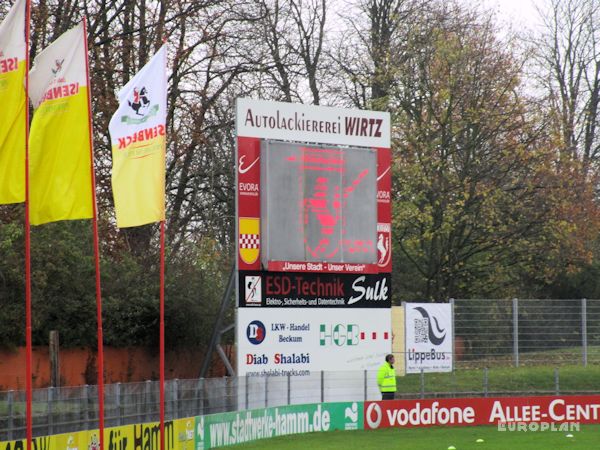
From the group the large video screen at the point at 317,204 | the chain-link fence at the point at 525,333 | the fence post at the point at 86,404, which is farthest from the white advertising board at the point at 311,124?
the chain-link fence at the point at 525,333

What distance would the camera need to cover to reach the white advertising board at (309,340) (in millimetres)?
25734

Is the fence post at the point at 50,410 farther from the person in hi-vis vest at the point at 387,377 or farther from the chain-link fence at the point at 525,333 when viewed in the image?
the chain-link fence at the point at 525,333

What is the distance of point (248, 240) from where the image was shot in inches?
1000

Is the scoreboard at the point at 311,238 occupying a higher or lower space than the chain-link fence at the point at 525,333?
higher

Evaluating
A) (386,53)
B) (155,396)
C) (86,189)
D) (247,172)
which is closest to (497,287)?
(386,53)

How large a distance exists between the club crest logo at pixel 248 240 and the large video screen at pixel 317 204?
17 centimetres

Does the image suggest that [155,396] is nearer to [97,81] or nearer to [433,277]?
[97,81]

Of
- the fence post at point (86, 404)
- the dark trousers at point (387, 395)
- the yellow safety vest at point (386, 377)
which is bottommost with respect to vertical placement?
the dark trousers at point (387, 395)

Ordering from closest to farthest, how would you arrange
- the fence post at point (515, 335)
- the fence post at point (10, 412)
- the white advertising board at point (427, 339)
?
the fence post at point (10, 412) < the white advertising board at point (427, 339) < the fence post at point (515, 335)

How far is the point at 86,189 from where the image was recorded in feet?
51.1

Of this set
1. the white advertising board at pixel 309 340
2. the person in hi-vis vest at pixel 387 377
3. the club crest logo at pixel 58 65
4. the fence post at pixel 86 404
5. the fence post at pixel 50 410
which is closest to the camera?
the club crest logo at pixel 58 65

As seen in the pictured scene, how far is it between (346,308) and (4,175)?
44.3 ft

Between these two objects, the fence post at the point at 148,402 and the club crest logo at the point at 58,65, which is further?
the fence post at the point at 148,402

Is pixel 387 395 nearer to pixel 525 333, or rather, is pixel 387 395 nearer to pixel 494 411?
pixel 494 411
